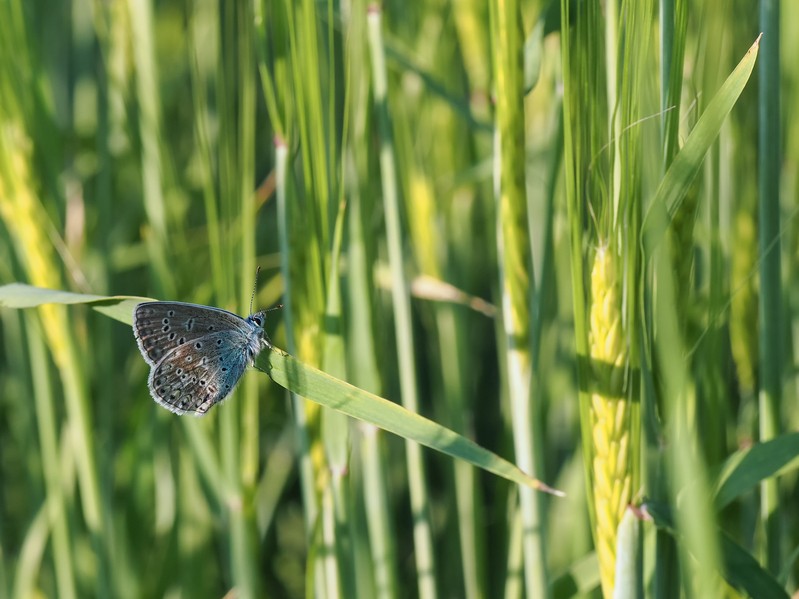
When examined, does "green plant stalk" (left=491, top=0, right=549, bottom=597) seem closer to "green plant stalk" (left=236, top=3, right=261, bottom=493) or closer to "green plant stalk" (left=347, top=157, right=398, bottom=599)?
"green plant stalk" (left=347, top=157, right=398, bottom=599)

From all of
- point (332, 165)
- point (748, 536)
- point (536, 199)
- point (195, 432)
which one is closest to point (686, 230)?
point (332, 165)

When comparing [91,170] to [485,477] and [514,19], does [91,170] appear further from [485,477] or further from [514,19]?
[514,19]

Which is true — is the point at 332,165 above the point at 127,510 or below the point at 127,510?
above

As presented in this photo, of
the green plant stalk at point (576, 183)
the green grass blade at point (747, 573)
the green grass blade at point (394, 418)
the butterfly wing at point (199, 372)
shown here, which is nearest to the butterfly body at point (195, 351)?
the butterfly wing at point (199, 372)

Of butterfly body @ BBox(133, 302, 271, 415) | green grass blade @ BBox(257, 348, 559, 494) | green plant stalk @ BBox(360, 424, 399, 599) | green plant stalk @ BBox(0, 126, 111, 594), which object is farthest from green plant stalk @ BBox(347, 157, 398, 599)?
green plant stalk @ BBox(0, 126, 111, 594)

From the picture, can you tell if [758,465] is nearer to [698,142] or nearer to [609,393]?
[609,393]

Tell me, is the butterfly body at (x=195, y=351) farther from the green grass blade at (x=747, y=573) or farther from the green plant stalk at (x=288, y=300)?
the green grass blade at (x=747, y=573)
